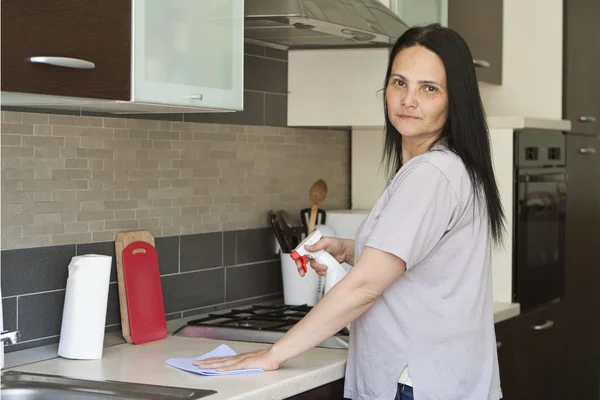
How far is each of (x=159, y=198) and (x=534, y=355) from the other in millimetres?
1651

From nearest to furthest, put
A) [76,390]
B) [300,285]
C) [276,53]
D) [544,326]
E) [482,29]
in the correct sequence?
1. [76,390]
2. [300,285]
3. [276,53]
4. [544,326]
5. [482,29]

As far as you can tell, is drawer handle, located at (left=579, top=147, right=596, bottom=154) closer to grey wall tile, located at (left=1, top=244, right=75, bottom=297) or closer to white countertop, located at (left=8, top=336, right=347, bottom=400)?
white countertop, located at (left=8, top=336, right=347, bottom=400)

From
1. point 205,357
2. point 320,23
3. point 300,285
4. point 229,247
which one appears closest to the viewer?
point 205,357

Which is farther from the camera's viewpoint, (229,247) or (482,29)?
(482,29)

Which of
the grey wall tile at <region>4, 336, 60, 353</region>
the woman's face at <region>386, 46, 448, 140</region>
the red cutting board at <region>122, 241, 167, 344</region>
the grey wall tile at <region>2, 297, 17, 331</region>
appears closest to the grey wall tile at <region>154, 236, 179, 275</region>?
the red cutting board at <region>122, 241, 167, 344</region>

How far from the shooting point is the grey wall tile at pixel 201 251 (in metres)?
2.98

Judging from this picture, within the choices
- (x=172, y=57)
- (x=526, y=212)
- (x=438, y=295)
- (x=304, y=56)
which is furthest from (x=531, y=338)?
(x=172, y=57)

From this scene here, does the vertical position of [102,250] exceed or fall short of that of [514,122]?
it falls short

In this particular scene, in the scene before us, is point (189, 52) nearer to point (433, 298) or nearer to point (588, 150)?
point (433, 298)

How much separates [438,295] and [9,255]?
1.01 metres

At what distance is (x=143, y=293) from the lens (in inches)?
106

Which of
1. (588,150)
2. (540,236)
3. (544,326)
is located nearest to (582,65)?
(588,150)

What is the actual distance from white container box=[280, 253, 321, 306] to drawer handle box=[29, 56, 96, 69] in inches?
56.4

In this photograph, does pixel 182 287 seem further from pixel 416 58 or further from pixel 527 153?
pixel 527 153
